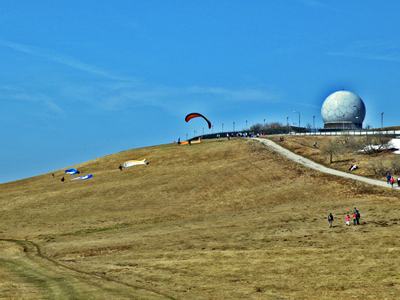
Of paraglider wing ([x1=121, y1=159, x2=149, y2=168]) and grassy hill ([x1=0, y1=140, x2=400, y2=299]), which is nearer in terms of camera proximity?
grassy hill ([x1=0, y1=140, x2=400, y2=299])

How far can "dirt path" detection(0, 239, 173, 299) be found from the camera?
3319 cm

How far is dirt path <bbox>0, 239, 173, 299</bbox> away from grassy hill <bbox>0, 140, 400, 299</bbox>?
0.25 ft

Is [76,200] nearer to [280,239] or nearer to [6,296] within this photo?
[280,239]

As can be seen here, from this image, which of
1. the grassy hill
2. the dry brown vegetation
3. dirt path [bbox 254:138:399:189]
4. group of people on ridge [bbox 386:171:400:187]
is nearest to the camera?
the grassy hill

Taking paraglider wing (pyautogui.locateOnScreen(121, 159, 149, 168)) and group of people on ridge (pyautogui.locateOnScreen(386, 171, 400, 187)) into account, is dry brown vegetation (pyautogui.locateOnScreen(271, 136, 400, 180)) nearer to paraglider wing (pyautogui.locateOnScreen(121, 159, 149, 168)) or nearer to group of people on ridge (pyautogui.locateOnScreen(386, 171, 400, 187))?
group of people on ridge (pyautogui.locateOnScreen(386, 171, 400, 187))

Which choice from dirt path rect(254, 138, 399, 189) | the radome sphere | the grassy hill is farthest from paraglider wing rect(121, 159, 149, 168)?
the radome sphere

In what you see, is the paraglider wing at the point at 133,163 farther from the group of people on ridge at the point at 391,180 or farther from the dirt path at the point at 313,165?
the group of people on ridge at the point at 391,180

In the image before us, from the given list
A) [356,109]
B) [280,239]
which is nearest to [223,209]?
[280,239]

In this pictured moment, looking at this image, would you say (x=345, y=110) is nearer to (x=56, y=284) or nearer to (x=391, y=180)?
(x=391, y=180)

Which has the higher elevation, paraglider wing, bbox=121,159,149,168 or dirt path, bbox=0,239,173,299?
paraglider wing, bbox=121,159,149,168

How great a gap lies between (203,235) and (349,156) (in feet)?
166

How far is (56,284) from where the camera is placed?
37.1 meters

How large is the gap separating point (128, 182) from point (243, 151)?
25087mm

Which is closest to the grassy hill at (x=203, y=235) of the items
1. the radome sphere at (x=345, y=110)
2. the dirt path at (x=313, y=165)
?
the dirt path at (x=313, y=165)
